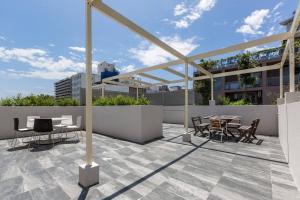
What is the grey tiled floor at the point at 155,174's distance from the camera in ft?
7.38

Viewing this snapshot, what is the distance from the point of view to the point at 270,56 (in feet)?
55.2

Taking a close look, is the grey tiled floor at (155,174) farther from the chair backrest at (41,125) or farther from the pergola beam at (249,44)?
the pergola beam at (249,44)

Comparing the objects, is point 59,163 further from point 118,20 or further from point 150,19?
point 150,19

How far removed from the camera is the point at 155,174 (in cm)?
288

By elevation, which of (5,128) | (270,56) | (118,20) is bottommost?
(5,128)

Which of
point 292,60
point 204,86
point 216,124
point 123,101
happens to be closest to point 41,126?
point 123,101

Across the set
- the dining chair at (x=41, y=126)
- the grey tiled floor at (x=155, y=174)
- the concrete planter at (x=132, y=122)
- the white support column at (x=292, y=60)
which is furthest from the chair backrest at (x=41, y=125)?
the white support column at (x=292, y=60)

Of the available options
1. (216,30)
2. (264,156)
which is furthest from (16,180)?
(216,30)

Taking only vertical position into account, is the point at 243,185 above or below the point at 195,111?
below

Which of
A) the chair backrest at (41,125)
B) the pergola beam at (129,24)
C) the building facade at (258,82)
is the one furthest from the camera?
the building facade at (258,82)

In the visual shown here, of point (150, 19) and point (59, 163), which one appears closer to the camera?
point (59, 163)

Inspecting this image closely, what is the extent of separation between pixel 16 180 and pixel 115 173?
1644 millimetres

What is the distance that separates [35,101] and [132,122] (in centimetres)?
468

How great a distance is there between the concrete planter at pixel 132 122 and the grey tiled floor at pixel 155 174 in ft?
2.89
